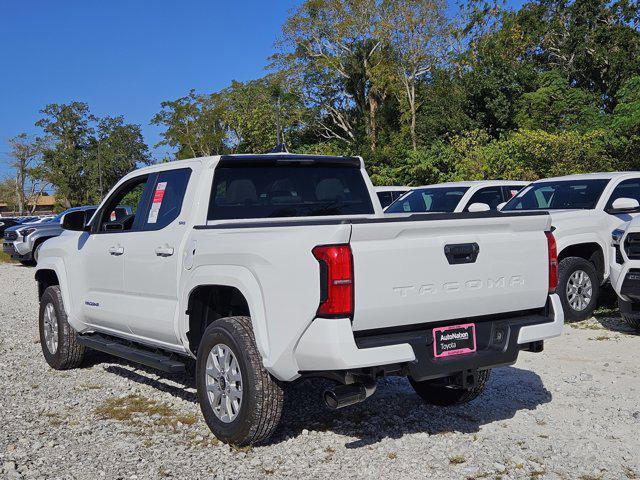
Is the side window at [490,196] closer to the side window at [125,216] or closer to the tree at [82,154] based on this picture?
the side window at [125,216]

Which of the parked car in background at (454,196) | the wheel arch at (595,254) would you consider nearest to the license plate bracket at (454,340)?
the wheel arch at (595,254)

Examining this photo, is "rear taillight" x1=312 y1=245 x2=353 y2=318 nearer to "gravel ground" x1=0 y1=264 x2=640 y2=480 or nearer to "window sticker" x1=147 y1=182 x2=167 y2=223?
"gravel ground" x1=0 y1=264 x2=640 y2=480

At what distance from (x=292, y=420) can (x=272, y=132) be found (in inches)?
1605

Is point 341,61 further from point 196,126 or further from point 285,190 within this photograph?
point 285,190

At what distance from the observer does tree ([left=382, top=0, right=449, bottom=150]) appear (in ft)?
120

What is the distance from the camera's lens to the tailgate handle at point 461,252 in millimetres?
4434

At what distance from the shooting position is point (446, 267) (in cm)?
443

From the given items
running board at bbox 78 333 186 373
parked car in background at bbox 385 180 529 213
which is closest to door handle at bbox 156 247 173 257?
running board at bbox 78 333 186 373

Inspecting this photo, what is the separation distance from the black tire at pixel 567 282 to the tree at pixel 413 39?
1137 inches

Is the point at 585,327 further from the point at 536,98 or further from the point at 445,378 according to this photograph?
the point at 536,98

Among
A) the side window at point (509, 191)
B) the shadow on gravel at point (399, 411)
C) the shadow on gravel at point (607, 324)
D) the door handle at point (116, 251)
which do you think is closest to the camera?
the shadow on gravel at point (399, 411)

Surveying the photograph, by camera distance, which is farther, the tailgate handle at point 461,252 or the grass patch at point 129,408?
the grass patch at point 129,408

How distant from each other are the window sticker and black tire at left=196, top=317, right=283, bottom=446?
132 cm

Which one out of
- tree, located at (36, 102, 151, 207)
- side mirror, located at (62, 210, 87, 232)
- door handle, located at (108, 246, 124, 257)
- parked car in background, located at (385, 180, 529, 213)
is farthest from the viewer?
tree, located at (36, 102, 151, 207)
